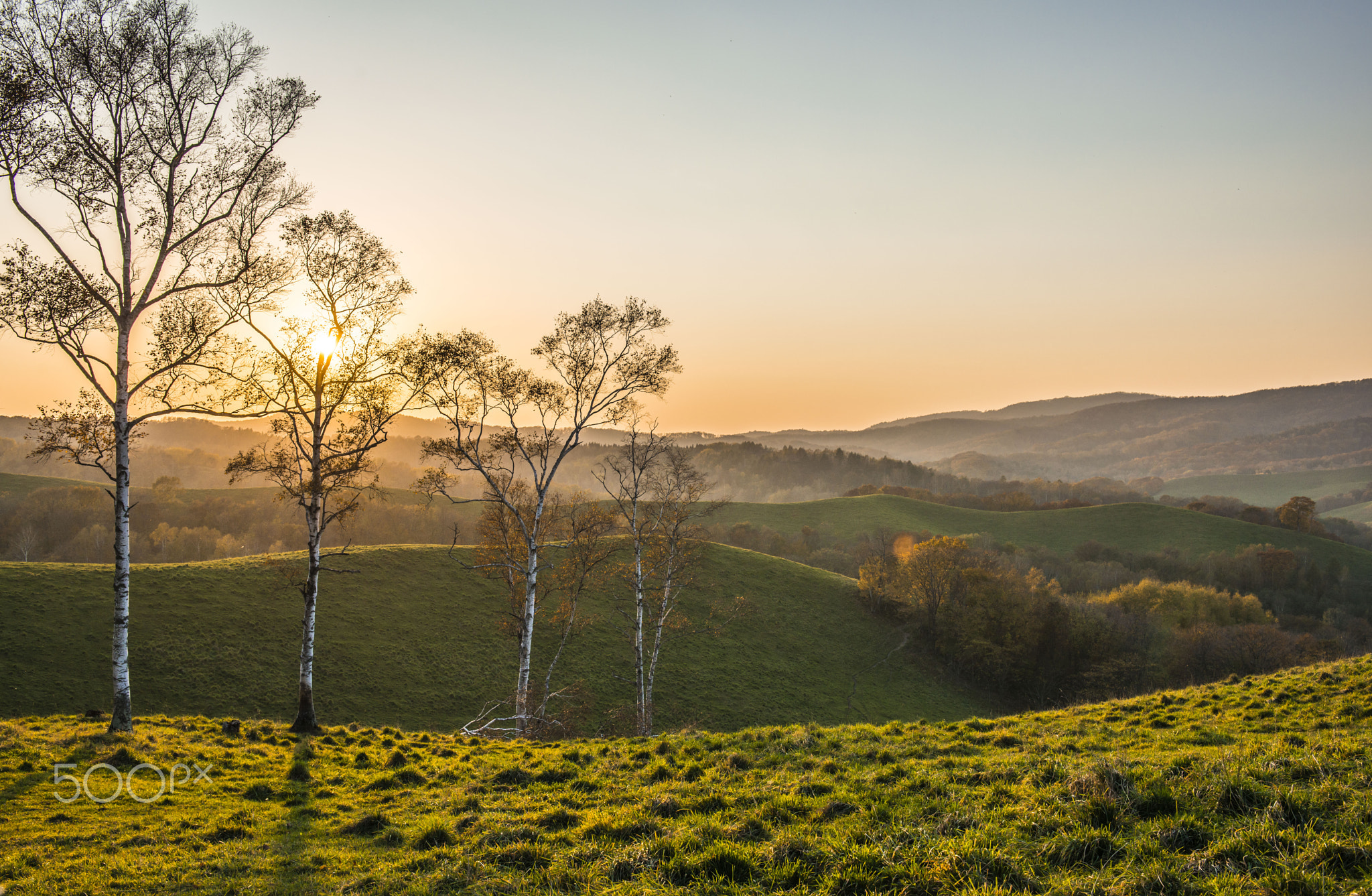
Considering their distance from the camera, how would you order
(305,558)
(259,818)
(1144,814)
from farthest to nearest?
(305,558) < (259,818) < (1144,814)

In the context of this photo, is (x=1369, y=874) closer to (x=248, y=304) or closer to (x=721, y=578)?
(x=248, y=304)

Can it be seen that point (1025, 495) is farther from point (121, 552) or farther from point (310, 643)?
point (121, 552)

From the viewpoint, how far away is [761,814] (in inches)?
342

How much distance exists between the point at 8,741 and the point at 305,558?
111 ft

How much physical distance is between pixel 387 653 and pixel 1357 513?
252 meters

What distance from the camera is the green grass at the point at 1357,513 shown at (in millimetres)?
169375

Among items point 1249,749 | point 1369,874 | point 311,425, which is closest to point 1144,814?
point 1369,874

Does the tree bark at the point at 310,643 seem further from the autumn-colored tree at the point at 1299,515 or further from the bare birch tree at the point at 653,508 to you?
the autumn-colored tree at the point at 1299,515

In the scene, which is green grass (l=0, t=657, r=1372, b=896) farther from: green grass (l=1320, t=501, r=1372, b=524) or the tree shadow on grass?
green grass (l=1320, t=501, r=1372, b=524)

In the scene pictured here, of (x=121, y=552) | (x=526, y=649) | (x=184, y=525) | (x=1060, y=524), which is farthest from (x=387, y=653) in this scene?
(x=1060, y=524)

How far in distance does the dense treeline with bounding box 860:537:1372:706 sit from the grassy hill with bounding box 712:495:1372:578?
2992 cm

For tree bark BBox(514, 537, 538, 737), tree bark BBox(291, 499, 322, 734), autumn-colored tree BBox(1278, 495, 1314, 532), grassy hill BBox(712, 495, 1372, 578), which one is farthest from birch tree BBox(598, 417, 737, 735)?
autumn-colored tree BBox(1278, 495, 1314, 532)

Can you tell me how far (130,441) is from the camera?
18453 millimetres

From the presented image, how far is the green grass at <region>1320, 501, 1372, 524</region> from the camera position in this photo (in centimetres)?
16938
